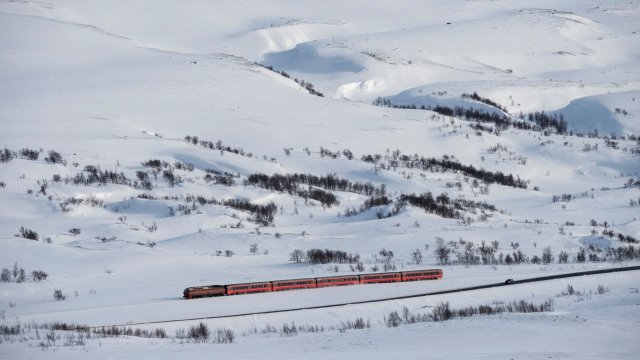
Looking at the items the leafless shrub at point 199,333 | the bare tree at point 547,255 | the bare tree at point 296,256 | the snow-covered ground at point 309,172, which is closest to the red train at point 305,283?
the snow-covered ground at point 309,172

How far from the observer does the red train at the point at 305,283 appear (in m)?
28.6

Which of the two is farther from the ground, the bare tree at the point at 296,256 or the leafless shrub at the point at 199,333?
the bare tree at the point at 296,256

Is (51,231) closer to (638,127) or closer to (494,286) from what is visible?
(494,286)

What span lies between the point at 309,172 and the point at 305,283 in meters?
35.5

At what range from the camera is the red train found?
1126 inches

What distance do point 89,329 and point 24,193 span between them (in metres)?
31.7

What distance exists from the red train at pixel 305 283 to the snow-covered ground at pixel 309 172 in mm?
612

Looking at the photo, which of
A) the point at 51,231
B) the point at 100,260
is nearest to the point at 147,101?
the point at 51,231

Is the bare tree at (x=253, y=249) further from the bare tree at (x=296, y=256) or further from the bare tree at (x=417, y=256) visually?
the bare tree at (x=417, y=256)

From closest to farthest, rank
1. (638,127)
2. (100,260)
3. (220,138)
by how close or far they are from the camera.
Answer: (100,260) → (220,138) → (638,127)

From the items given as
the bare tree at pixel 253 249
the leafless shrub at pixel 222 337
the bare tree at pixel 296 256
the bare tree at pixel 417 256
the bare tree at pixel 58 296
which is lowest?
the leafless shrub at pixel 222 337

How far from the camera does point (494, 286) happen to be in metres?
27.4

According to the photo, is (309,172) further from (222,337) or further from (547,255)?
(222,337)

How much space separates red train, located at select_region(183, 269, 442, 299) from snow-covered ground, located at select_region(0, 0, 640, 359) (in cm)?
61
